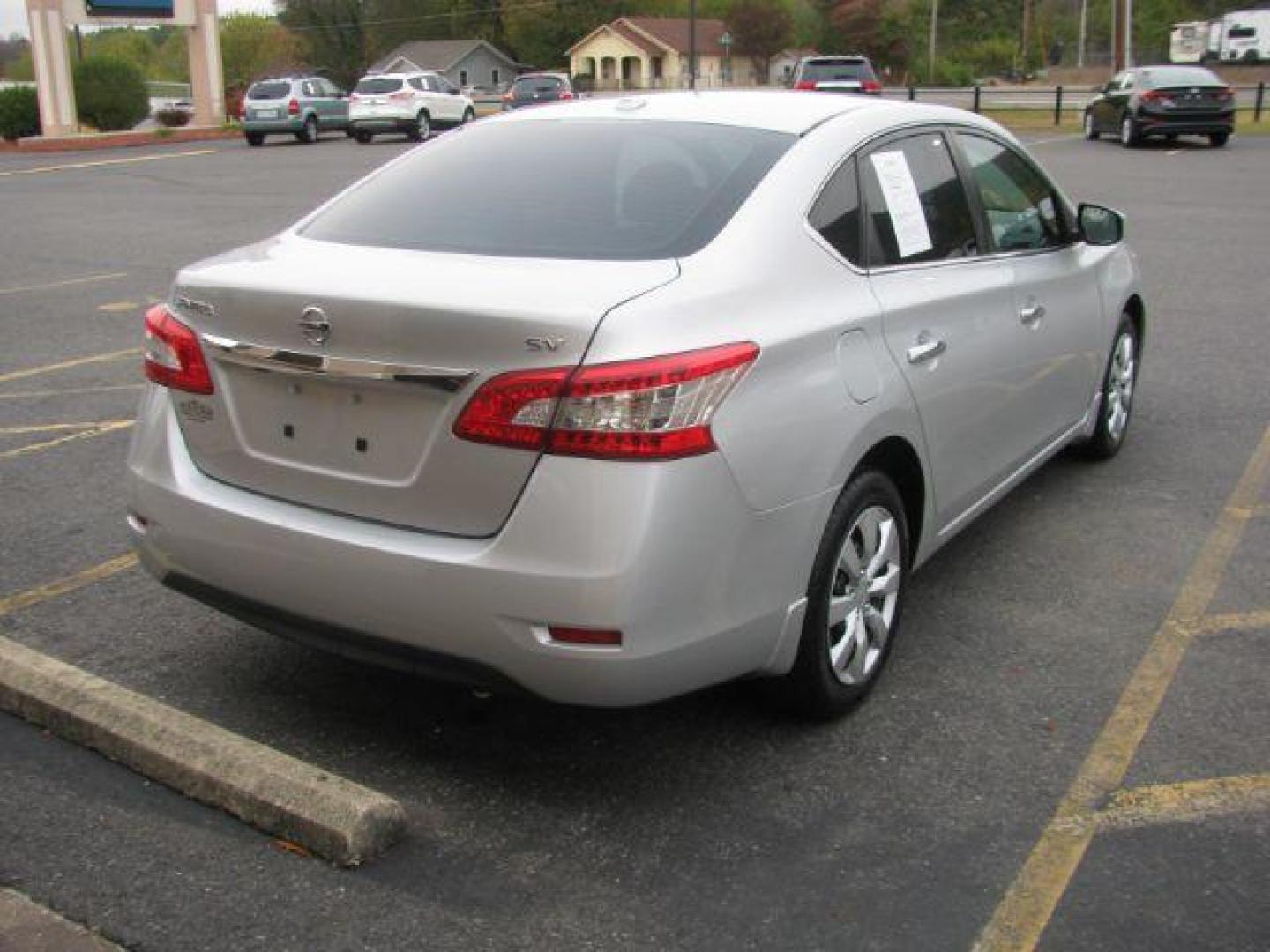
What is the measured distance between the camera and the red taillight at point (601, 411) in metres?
3.05

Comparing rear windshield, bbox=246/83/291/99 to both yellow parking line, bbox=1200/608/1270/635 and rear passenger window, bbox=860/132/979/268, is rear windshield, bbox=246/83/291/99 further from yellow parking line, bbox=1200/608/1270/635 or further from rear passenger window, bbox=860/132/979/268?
yellow parking line, bbox=1200/608/1270/635

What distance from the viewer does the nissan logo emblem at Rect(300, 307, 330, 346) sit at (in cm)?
330

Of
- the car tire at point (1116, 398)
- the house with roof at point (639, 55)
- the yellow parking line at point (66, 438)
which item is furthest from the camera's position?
the house with roof at point (639, 55)

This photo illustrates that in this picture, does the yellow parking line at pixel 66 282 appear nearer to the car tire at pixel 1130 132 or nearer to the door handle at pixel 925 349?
the door handle at pixel 925 349

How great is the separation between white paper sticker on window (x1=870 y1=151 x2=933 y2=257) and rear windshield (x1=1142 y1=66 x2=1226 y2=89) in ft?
85.4

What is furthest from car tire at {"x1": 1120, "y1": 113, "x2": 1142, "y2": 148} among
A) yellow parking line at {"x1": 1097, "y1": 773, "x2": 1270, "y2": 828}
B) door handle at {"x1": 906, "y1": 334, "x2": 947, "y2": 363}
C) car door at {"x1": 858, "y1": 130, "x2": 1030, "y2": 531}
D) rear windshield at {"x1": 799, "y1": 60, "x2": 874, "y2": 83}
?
yellow parking line at {"x1": 1097, "y1": 773, "x2": 1270, "y2": 828}

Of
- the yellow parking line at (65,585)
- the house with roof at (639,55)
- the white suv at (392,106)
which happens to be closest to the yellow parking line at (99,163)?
the white suv at (392,106)

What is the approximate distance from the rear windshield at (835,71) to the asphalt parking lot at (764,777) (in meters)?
26.3

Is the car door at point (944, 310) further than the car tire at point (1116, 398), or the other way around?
the car tire at point (1116, 398)

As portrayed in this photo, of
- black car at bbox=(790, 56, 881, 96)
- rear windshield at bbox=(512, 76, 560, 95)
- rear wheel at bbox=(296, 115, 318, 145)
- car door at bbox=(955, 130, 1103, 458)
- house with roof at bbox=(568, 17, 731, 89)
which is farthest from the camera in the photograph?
house with roof at bbox=(568, 17, 731, 89)

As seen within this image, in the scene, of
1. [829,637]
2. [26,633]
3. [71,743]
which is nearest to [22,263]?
[26,633]

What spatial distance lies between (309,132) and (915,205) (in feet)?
115

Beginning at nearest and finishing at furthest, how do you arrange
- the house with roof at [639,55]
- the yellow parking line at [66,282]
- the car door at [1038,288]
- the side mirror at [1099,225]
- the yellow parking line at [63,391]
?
1. the car door at [1038,288]
2. the side mirror at [1099,225]
3. the yellow parking line at [63,391]
4. the yellow parking line at [66,282]
5. the house with roof at [639,55]

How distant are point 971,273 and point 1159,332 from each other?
5599mm
